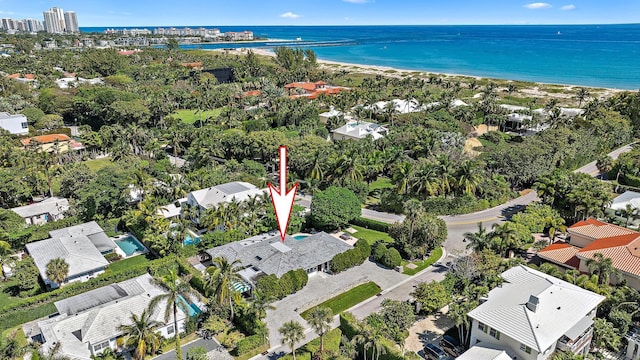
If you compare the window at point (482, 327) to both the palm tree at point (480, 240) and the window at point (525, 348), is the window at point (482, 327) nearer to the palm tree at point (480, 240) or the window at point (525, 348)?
the window at point (525, 348)

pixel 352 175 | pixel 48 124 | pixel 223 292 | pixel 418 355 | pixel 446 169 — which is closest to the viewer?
pixel 418 355

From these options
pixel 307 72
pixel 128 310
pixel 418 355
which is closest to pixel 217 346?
pixel 128 310

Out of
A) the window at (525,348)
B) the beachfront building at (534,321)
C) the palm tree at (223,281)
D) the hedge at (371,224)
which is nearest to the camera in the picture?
the window at (525,348)

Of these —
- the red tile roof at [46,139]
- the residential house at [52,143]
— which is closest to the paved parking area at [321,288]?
the residential house at [52,143]

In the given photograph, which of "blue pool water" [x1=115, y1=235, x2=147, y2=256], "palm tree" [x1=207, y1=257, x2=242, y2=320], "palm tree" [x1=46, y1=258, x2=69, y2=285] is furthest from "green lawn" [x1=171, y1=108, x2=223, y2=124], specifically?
"palm tree" [x1=207, y1=257, x2=242, y2=320]

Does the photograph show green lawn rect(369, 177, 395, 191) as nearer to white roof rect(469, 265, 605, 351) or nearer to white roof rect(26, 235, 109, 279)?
white roof rect(469, 265, 605, 351)

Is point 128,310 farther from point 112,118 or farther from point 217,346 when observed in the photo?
point 112,118
